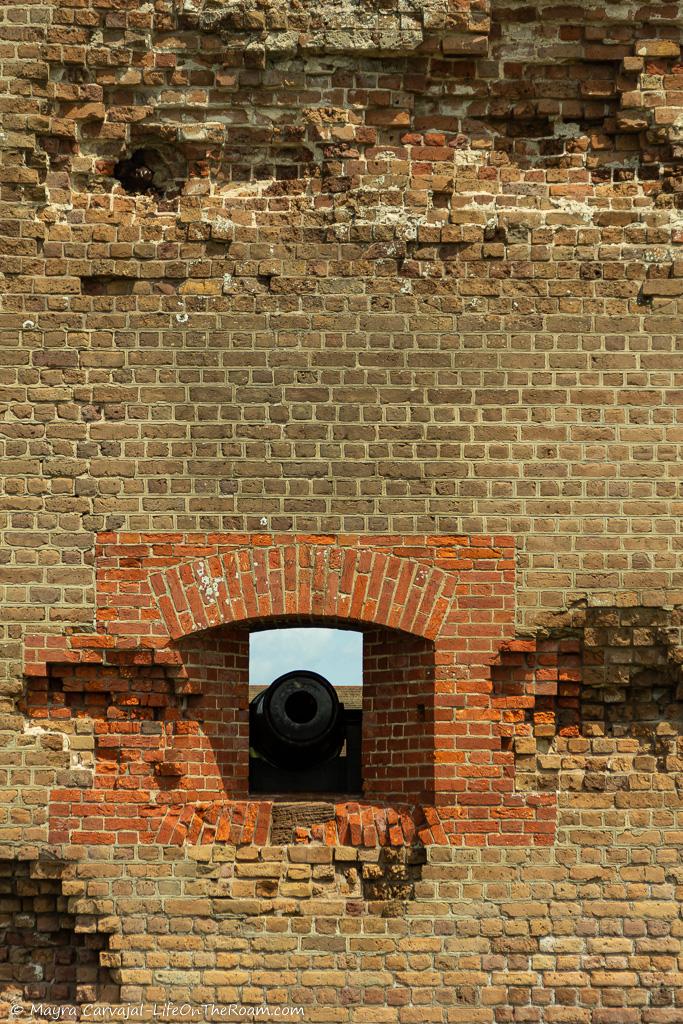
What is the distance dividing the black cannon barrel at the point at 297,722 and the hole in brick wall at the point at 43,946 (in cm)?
215

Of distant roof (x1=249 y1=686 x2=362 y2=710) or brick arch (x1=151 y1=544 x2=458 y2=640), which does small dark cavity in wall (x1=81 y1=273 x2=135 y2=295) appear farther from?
distant roof (x1=249 y1=686 x2=362 y2=710)

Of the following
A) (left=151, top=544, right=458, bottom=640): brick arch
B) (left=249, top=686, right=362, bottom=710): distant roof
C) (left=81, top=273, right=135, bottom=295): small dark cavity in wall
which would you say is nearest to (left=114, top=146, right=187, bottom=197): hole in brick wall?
(left=81, top=273, right=135, bottom=295): small dark cavity in wall

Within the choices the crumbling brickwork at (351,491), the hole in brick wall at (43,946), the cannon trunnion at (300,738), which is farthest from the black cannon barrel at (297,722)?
the hole in brick wall at (43,946)

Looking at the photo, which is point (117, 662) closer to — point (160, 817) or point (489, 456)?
point (160, 817)

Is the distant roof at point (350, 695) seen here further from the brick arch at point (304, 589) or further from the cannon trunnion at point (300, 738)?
the brick arch at point (304, 589)

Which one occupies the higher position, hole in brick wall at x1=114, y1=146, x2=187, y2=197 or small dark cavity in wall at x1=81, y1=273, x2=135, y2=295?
hole in brick wall at x1=114, y1=146, x2=187, y2=197

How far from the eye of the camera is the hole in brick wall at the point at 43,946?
24.7ft

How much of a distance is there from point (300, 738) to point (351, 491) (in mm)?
2271

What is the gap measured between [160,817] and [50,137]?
3.88 metres

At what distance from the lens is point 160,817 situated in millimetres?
7562

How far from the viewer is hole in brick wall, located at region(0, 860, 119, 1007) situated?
752 centimetres

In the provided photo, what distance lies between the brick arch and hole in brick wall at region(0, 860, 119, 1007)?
1552mm

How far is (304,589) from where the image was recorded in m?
7.60

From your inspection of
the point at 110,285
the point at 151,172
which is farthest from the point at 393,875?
the point at 151,172
